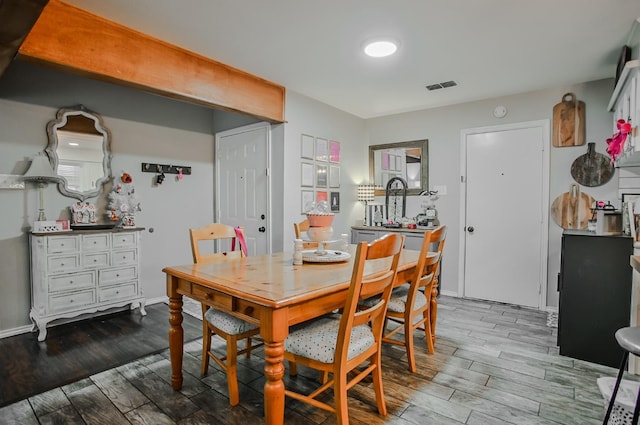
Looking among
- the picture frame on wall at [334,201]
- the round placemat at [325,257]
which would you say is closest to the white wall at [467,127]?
the picture frame on wall at [334,201]

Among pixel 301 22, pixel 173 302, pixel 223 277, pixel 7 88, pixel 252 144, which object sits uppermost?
pixel 301 22

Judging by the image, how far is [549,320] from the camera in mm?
3342

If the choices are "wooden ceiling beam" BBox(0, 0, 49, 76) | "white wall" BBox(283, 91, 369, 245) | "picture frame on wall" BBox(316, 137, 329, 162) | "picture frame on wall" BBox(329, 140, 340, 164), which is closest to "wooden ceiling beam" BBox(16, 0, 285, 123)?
"wooden ceiling beam" BBox(0, 0, 49, 76)

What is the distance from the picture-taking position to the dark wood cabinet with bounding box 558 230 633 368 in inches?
94.4

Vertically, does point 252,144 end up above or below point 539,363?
above

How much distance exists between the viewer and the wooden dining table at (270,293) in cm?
141

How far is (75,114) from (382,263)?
10.5ft

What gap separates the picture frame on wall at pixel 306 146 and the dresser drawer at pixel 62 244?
2.35m

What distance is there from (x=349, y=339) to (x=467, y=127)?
346 cm

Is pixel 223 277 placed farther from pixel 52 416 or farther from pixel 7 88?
pixel 7 88

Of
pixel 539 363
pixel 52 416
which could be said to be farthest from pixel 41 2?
pixel 539 363

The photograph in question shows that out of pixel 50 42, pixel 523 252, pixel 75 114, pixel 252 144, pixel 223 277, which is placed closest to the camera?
pixel 223 277

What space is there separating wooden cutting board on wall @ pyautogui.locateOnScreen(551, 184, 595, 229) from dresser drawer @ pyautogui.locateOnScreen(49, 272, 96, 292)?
183 inches

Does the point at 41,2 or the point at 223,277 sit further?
the point at 223,277
